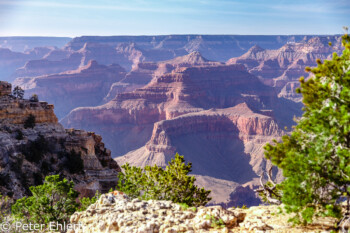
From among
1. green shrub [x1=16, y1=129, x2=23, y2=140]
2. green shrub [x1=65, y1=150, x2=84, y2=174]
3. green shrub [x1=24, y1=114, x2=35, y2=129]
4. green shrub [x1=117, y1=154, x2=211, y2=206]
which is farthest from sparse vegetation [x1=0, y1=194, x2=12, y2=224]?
green shrub [x1=24, y1=114, x2=35, y2=129]

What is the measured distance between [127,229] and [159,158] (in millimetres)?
128648

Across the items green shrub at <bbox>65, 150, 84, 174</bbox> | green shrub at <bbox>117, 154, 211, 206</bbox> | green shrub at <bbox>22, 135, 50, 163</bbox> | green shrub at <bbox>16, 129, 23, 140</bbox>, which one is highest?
green shrub at <bbox>16, 129, 23, 140</bbox>

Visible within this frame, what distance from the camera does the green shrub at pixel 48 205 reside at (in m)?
26.0

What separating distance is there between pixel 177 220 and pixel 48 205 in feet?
47.2

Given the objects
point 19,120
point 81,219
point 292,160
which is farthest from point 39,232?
point 19,120

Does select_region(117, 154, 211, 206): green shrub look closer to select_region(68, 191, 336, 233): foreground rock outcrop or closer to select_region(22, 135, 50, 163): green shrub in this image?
select_region(68, 191, 336, 233): foreground rock outcrop

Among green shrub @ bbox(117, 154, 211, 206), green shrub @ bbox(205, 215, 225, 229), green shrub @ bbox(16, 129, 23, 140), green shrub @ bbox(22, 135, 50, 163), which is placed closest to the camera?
green shrub @ bbox(205, 215, 225, 229)

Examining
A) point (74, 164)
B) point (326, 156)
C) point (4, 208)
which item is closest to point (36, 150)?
point (74, 164)

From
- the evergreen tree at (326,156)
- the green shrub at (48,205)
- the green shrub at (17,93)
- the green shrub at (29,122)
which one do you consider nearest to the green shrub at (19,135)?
the green shrub at (29,122)

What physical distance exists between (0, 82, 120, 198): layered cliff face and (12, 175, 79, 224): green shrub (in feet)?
41.1

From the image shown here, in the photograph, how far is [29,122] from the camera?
5050cm

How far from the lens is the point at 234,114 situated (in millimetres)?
170125

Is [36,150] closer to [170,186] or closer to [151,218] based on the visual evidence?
[170,186]

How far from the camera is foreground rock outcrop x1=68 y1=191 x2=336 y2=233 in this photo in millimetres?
16281
